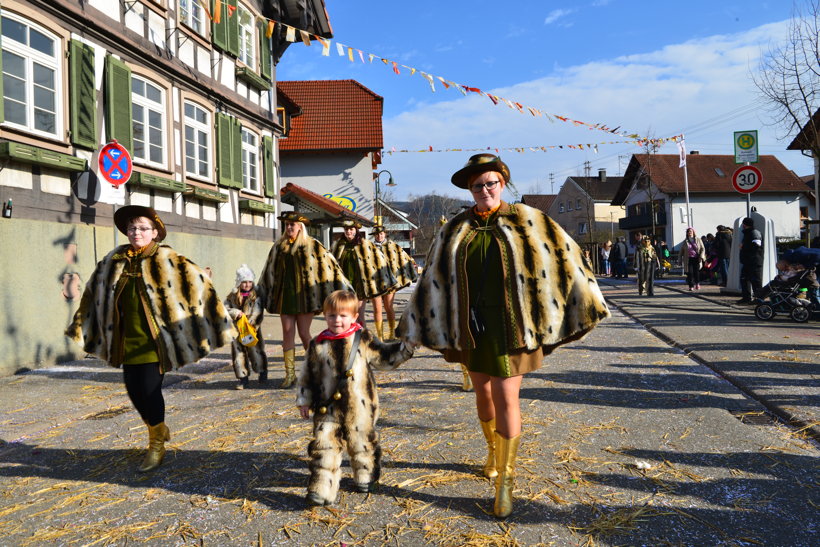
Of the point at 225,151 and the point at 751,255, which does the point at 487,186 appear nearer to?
the point at 225,151

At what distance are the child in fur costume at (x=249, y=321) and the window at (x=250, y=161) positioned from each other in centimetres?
896

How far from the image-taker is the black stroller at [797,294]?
10.2 metres

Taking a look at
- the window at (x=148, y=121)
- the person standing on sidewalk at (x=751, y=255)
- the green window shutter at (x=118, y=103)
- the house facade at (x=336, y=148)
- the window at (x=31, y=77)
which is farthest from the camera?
the house facade at (x=336, y=148)

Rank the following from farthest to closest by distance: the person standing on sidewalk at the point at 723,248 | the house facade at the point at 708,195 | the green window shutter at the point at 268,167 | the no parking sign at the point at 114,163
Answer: the house facade at the point at 708,195 < the person standing on sidewalk at the point at 723,248 < the green window shutter at the point at 268,167 < the no parking sign at the point at 114,163

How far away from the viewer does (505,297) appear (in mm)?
3252

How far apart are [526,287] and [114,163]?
747 centimetres

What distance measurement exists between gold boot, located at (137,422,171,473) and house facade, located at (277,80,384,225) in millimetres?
24950

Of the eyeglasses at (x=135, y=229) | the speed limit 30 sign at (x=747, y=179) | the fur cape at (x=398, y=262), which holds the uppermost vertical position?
the speed limit 30 sign at (x=747, y=179)

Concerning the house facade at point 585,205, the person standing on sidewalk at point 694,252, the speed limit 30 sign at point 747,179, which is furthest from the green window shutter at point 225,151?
the house facade at point 585,205

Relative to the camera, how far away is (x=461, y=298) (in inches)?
132

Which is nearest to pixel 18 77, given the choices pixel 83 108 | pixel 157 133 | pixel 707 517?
pixel 83 108

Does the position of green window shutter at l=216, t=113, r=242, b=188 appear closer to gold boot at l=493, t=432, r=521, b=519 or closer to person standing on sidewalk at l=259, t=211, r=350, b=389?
person standing on sidewalk at l=259, t=211, r=350, b=389

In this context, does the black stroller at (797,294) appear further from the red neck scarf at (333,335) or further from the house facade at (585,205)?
the house facade at (585,205)

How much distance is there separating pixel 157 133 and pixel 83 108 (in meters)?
2.26
